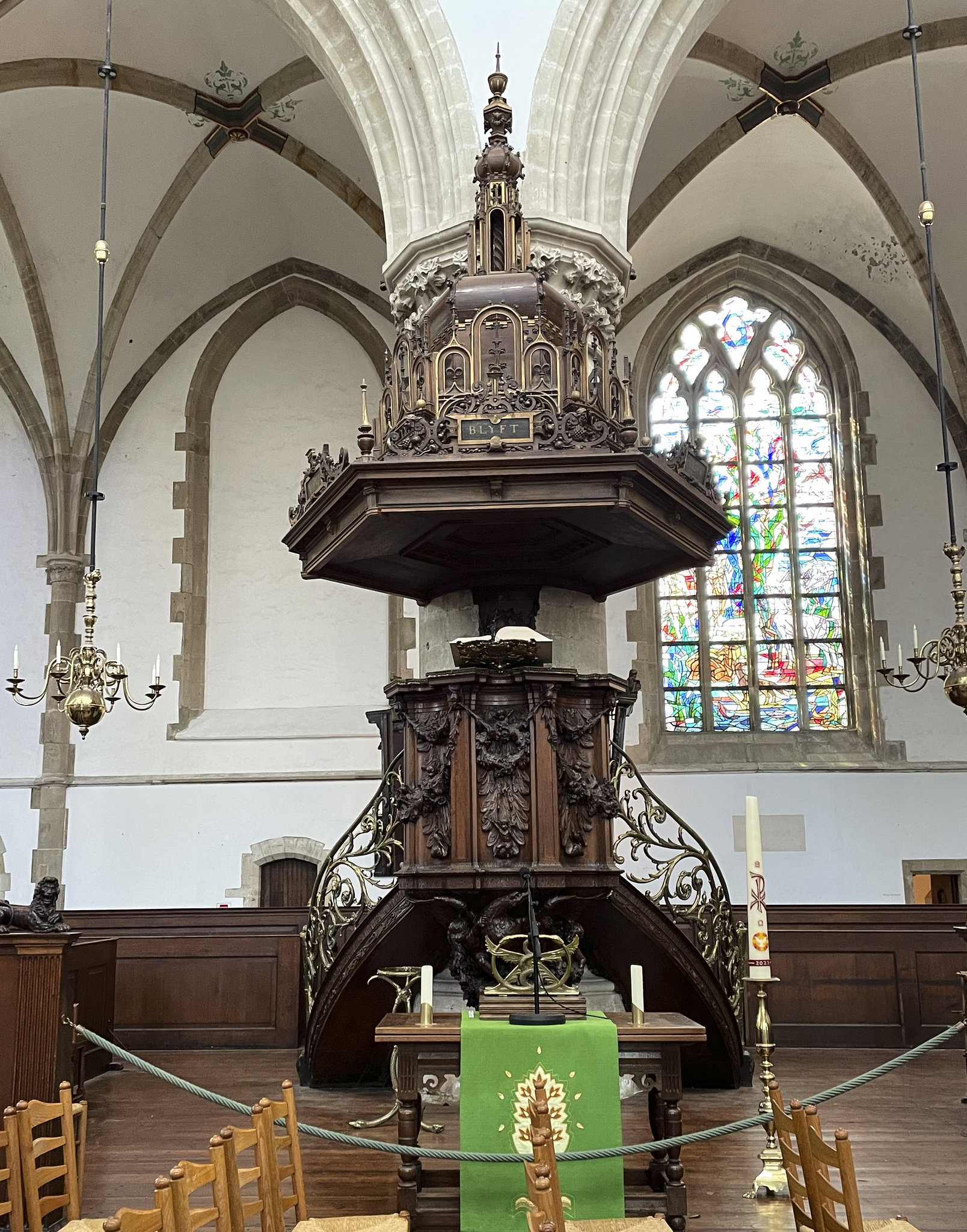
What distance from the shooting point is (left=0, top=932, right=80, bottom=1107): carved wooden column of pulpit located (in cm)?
473

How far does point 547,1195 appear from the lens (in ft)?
8.14

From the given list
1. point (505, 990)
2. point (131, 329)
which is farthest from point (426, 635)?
point (131, 329)

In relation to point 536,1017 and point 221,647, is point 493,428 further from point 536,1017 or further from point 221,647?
point 221,647

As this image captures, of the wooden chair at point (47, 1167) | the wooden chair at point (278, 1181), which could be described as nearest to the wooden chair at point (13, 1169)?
the wooden chair at point (47, 1167)

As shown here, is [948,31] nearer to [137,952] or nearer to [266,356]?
[266,356]

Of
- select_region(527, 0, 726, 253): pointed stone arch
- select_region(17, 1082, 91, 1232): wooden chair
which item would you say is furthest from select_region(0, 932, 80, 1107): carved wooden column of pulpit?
select_region(527, 0, 726, 253): pointed stone arch

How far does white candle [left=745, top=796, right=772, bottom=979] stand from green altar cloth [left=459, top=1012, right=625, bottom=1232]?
549 millimetres

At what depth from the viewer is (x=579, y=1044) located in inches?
154

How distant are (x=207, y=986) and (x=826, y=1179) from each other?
656 cm

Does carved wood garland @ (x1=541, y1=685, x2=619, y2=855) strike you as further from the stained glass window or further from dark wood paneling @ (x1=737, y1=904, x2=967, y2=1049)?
the stained glass window

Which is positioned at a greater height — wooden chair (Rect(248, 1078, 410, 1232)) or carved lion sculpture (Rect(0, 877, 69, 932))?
carved lion sculpture (Rect(0, 877, 69, 932))

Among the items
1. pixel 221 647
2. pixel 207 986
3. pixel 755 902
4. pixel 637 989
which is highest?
pixel 221 647

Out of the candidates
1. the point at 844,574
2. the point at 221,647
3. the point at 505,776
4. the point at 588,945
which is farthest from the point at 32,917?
the point at 844,574

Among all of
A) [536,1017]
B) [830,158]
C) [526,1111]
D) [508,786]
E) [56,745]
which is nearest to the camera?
[526,1111]
